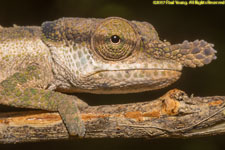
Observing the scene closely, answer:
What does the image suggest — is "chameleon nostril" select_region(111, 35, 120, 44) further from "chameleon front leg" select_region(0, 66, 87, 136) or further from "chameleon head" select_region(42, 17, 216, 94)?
"chameleon front leg" select_region(0, 66, 87, 136)

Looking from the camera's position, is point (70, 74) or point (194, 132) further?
point (70, 74)

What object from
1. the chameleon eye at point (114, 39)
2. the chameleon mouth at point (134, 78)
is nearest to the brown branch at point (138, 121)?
the chameleon mouth at point (134, 78)

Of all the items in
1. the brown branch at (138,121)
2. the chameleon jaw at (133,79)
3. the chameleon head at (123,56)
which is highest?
the chameleon head at (123,56)

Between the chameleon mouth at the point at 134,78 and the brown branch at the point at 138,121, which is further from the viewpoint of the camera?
the chameleon mouth at the point at 134,78

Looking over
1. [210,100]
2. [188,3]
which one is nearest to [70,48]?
[210,100]

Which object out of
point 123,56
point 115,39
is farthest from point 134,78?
point 115,39

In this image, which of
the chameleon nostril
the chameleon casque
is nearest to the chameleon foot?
the chameleon casque

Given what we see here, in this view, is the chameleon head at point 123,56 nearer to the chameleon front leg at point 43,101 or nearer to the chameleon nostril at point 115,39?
the chameleon nostril at point 115,39

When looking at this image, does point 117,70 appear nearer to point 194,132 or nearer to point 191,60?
point 191,60
